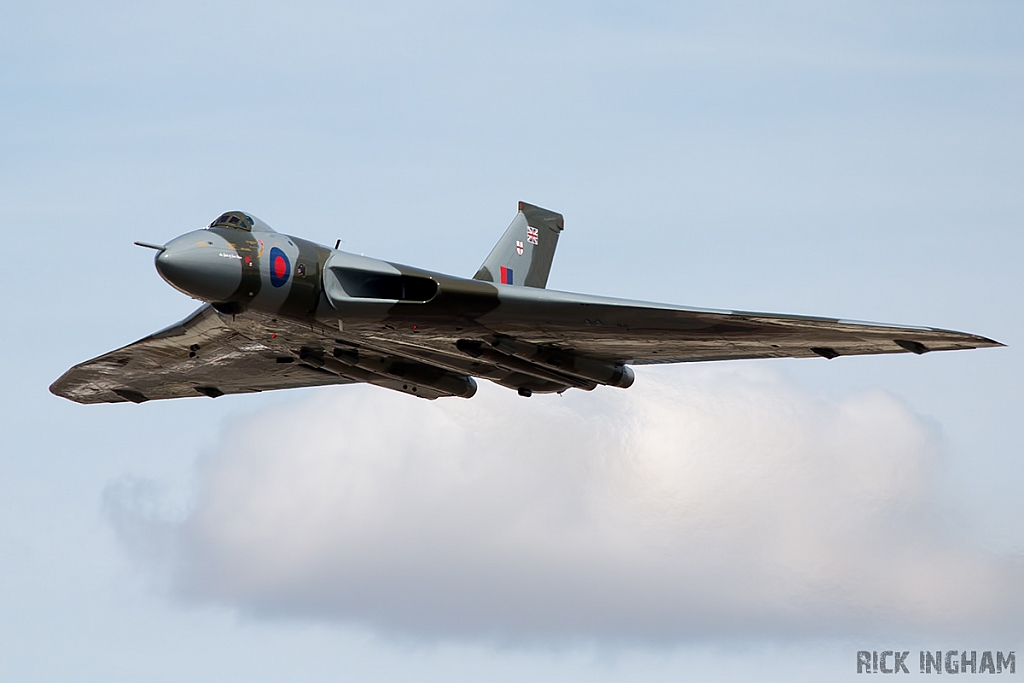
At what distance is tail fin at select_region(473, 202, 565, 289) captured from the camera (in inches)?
1339

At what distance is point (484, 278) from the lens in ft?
111

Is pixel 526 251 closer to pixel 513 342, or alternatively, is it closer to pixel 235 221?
pixel 513 342

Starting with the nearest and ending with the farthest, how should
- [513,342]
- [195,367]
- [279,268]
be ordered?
[279,268] < [513,342] < [195,367]

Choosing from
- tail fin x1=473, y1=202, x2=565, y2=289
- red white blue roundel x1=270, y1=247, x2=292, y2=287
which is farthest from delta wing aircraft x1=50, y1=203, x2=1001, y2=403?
tail fin x1=473, y1=202, x2=565, y2=289

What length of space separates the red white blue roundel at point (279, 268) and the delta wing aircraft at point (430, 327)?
0.07 ft

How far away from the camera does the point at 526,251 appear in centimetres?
3453

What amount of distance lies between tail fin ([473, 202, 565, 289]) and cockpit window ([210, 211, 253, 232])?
28.3 feet

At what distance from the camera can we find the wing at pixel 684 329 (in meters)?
25.8

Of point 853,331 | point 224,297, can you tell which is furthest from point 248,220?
point 853,331

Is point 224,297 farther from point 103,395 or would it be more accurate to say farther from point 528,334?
point 103,395

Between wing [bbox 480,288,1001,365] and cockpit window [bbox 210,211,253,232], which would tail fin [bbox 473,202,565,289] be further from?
cockpit window [bbox 210,211,253,232]

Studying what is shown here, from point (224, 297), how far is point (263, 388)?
32.9ft

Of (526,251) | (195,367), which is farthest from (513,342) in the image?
(195,367)

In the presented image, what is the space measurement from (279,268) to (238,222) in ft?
4.13
